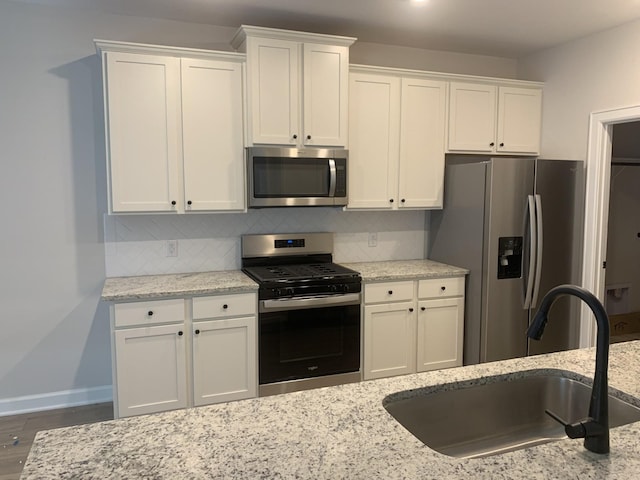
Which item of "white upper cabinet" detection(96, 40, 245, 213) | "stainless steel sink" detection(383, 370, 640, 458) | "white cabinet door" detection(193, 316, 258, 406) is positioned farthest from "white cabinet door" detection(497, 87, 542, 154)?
"stainless steel sink" detection(383, 370, 640, 458)

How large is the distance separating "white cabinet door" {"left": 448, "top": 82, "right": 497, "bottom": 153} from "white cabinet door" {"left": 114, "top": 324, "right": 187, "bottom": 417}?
2533 mm

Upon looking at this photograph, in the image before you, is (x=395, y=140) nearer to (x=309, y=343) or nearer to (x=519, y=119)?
(x=519, y=119)

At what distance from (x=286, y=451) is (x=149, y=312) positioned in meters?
2.01

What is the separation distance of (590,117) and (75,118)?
370cm

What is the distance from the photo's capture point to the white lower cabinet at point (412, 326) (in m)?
3.48

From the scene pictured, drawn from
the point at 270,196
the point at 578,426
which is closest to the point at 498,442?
the point at 578,426

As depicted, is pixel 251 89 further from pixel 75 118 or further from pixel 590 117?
pixel 590 117

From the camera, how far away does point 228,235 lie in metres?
3.64

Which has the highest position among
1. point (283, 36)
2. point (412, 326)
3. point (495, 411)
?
point (283, 36)

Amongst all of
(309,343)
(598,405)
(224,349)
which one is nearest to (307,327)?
(309,343)

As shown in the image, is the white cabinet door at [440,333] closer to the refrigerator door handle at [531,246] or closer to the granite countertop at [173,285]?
the refrigerator door handle at [531,246]

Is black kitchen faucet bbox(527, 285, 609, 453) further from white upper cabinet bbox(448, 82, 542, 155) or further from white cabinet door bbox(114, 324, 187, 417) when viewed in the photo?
white upper cabinet bbox(448, 82, 542, 155)

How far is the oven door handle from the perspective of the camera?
3.12 m

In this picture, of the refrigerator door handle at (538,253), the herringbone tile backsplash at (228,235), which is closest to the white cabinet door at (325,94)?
the herringbone tile backsplash at (228,235)
